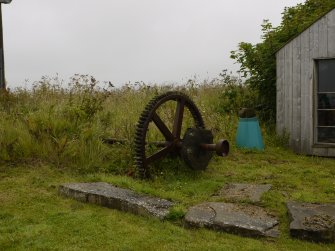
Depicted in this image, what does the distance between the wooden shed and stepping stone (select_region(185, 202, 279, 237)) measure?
14.2 ft

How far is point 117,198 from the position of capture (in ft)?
16.6

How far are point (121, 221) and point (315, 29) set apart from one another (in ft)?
20.2

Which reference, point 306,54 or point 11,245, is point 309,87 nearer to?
point 306,54

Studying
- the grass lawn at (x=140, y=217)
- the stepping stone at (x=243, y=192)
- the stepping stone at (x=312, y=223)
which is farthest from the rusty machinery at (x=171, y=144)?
the stepping stone at (x=312, y=223)

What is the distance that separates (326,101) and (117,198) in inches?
215

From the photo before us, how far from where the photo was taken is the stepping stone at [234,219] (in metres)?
4.34

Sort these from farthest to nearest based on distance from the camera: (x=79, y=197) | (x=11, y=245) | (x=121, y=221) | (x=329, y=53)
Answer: (x=329, y=53)
(x=79, y=197)
(x=121, y=221)
(x=11, y=245)

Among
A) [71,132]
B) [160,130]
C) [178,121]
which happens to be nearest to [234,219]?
[160,130]

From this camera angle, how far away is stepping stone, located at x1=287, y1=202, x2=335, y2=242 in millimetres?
4156

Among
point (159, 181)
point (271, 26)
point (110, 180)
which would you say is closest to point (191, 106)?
point (159, 181)

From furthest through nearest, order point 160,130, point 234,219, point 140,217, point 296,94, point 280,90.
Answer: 1. point 280,90
2. point 296,94
3. point 160,130
4. point 140,217
5. point 234,219

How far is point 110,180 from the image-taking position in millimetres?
5930

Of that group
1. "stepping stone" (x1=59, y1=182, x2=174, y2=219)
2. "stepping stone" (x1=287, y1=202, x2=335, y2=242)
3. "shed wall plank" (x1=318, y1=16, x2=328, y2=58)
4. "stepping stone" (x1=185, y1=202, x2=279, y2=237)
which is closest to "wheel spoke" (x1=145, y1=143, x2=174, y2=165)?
"stepping stone" (x1=59, y1=182, x2=174, y2=219)

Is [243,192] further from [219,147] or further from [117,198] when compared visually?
[117,198]
